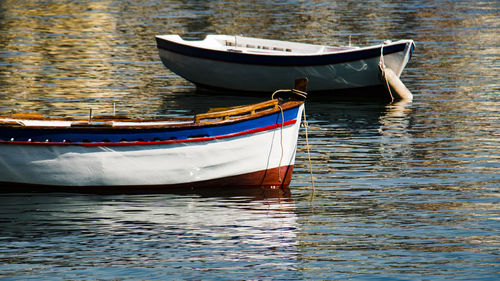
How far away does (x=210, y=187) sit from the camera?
16.1m

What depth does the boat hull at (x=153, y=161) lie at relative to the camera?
50.8ft

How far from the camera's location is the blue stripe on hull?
15281 millimetres

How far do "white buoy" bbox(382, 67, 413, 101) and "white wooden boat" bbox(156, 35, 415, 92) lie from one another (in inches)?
7.0

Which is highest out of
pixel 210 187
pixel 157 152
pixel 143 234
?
pixel 157 152

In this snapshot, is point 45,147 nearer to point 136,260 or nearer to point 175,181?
point 175,181

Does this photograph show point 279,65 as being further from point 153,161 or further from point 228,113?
point 153,161

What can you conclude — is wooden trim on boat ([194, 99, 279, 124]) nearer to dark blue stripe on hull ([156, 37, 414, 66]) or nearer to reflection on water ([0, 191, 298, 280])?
reflection on water ([0, 191, 298, 280])

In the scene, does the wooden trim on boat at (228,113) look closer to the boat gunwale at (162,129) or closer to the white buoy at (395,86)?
the boat gunwale at (162,129)

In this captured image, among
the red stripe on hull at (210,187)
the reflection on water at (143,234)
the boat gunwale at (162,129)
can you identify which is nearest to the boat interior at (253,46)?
the red stripe on hull at (210,187)

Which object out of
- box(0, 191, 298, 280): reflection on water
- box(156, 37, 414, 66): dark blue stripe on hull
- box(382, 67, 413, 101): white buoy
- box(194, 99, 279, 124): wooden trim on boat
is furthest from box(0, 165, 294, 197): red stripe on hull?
box(382, 67, 413, 101): white buoy

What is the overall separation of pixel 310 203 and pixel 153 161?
2.89 m

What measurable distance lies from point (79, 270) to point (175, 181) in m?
4.48

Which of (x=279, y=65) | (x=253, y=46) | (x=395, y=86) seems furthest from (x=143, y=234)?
(x=253, y=46)

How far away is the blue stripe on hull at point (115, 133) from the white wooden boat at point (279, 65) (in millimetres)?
11004
